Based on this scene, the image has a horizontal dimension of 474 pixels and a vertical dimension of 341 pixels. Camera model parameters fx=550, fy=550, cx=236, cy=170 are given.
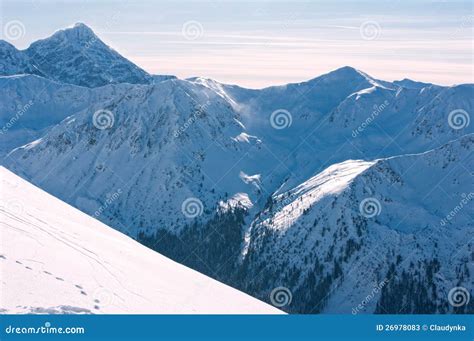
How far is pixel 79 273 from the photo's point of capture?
96.1 feet

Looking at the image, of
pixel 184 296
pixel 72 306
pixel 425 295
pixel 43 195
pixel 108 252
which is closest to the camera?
pixel 72 306

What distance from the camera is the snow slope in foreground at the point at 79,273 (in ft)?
84.7

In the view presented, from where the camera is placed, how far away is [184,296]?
3256cm

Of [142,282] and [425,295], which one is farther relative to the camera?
[425,295]

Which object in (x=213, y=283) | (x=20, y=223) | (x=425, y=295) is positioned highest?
(x=20, y=223)

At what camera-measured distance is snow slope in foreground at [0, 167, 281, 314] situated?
25.8 meters

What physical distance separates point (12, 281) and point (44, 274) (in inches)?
84.6
